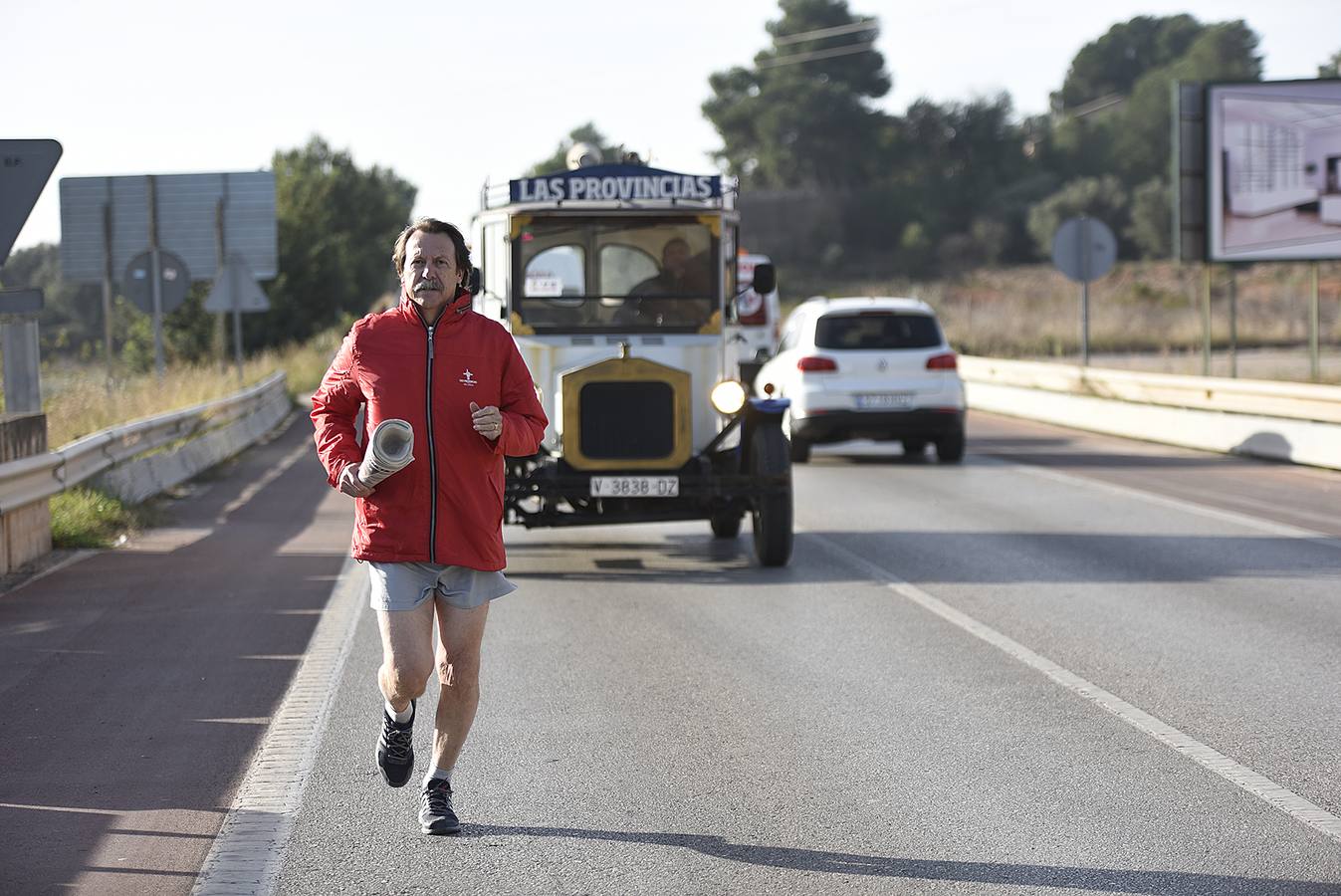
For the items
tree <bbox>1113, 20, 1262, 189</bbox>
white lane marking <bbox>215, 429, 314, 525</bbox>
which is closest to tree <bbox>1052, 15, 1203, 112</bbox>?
tree <bbox>1113, 20, 1262, 189</bbox>

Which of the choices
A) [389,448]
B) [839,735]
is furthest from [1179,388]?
[389,448]

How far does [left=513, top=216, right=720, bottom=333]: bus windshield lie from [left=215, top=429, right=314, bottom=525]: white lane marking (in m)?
4.27

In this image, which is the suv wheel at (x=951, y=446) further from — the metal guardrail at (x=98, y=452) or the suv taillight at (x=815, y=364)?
the metal guardrail at (x=98, y=452)

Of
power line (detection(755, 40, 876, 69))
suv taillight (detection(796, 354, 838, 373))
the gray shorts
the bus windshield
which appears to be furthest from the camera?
power line (detection(755, 40, 876, 69))

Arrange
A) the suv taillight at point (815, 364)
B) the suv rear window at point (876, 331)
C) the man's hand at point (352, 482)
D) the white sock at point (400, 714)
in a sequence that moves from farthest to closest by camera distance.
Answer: the suv rear window at point (876, 331) < the suv taillight at point (815, 364) < the white sock at point (400, 714) < the man's hand at point (352, 482)

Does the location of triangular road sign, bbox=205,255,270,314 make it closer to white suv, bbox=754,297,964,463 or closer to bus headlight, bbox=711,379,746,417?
white suv, bbox=754,297,964,463

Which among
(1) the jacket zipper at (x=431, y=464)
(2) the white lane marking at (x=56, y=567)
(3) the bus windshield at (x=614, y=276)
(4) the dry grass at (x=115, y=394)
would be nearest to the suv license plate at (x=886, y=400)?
(3) the bus windshield at (x=614, y=276)

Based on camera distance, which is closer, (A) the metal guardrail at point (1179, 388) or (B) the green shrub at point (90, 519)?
(B) the green shrub at point (90, 519)

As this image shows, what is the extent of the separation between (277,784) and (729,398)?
20.3ft

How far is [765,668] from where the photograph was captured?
336 inches

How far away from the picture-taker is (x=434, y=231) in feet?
18.6

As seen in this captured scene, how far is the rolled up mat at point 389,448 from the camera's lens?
17.4 feet

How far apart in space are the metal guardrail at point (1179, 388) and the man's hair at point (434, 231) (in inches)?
588

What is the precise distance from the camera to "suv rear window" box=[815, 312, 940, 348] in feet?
65.8
